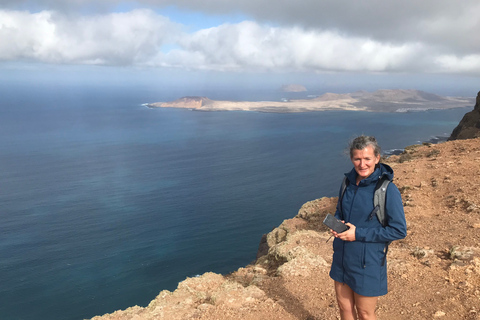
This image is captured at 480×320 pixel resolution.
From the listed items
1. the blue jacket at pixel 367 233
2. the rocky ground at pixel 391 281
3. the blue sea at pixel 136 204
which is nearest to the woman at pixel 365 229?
the blue jacket at pixel 367 233

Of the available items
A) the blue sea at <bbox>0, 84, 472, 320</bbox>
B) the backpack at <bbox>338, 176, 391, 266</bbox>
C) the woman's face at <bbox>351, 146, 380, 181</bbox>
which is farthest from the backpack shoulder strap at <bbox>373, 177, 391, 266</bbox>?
the blue sea at <bbox>0, 84, 472, 320</bbox>

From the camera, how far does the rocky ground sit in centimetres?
710

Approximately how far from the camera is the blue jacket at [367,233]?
4105mm

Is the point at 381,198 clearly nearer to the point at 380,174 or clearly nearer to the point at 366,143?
the point at 380,174

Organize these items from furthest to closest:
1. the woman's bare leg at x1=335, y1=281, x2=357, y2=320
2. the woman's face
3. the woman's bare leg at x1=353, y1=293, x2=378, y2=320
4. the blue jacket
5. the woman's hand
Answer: the woman's bare leg at x1=335, y1=281, x2=357, y2=320, the woman's bare leg at x1=353, y1=293, x2=378, y2=320, the woman's face, the woman's hand, the blue jacket

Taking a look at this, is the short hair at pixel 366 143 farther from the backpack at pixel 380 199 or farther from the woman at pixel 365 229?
the backpack at pixel 380 199

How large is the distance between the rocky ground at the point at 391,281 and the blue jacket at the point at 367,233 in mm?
2963

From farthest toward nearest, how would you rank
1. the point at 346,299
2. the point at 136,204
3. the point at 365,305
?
the point at 136,204 < the point at 346,299 < the point at 365,305

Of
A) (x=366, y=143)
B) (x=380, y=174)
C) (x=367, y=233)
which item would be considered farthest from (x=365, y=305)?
(x=366, y=143)

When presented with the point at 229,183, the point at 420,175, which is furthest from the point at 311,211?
the point at 229,183

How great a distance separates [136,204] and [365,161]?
205 feet

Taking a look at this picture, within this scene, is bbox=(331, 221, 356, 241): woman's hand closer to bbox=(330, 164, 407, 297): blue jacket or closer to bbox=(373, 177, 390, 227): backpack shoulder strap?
bbox=(330, 164, 407, 297): blue jacket

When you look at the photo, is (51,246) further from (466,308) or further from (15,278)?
(466,308)

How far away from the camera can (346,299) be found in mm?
4855
